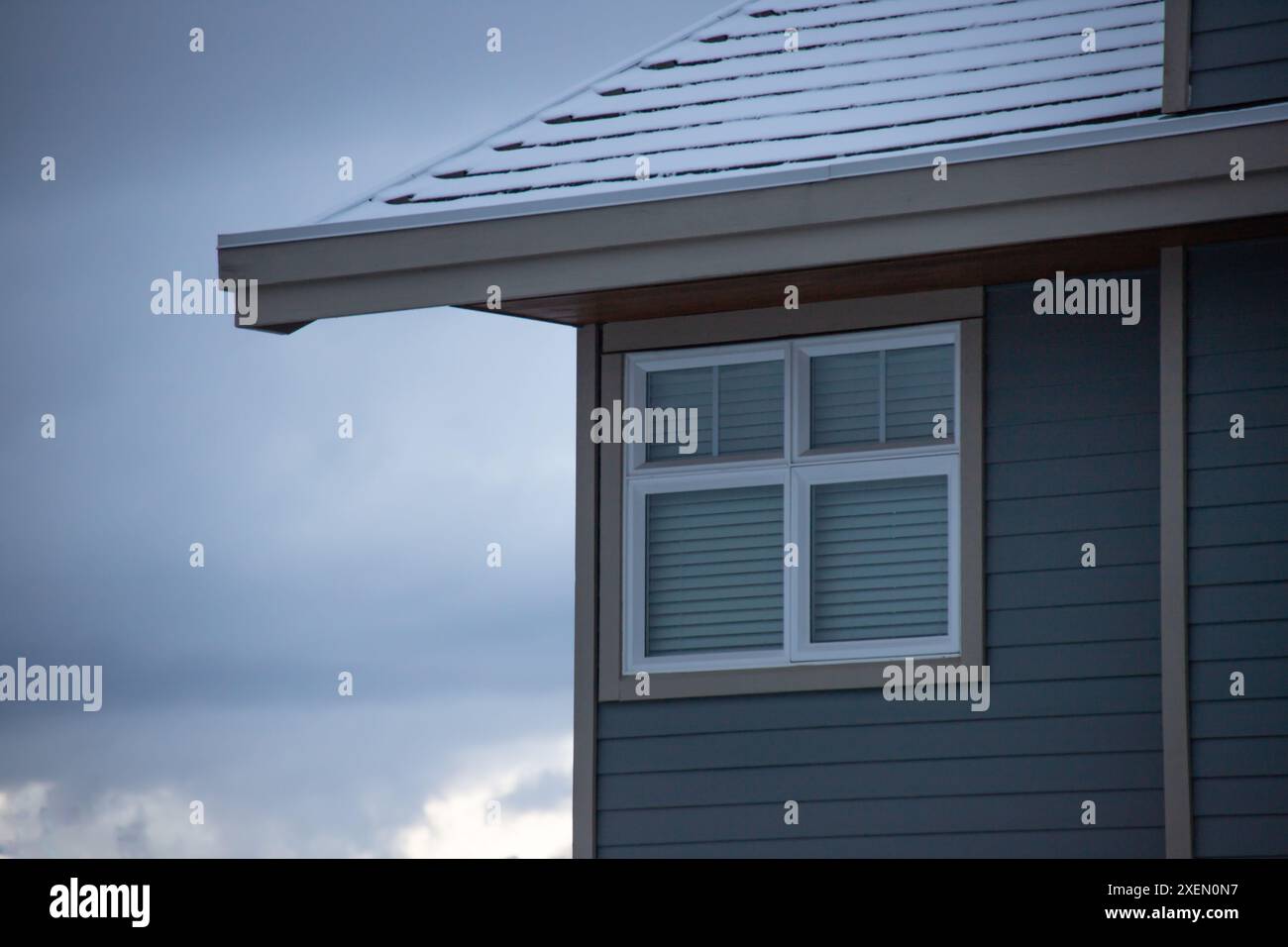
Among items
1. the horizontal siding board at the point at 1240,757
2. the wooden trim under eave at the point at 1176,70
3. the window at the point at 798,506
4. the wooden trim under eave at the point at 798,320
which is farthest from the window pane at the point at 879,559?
the wooden trim under eave at the point at 1176,70

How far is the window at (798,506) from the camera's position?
25.2 feet

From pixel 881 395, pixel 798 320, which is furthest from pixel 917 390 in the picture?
pixel 798 320

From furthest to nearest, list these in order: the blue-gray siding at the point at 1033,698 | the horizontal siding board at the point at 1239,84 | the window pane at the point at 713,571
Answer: the window pane at the point at 713,571, the blue-gray siding at the point at 1033,698, the horizontal siding board at the point at 1239,84

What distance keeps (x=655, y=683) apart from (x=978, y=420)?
182 centimetres

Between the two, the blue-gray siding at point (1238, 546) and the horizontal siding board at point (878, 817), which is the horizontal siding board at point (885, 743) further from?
the blue-gray siding at point (1238, 546)

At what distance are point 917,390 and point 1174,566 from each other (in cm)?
140

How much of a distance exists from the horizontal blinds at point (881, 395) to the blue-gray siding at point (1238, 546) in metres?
1.14

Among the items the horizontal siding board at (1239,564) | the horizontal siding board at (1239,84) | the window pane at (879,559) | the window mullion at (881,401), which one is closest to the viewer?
the horizontal siding board at (1239,564)

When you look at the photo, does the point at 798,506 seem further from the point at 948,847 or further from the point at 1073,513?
the point at 948,847

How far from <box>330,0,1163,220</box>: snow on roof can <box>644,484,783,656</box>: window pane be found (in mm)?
1456

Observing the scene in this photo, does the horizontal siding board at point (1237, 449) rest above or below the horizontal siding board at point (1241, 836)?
above
